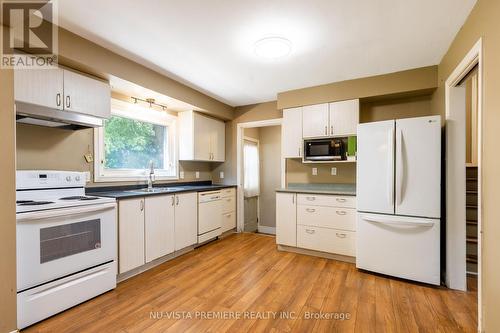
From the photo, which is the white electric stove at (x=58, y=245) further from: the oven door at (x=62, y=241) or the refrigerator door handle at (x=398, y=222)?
the refrigerator door handle at (x=398, y=222)

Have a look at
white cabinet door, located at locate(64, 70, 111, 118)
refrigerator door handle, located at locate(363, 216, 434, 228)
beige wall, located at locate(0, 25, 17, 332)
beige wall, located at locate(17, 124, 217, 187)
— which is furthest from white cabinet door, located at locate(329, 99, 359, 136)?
beige wall, located at locate(0, 25, 17, 332)

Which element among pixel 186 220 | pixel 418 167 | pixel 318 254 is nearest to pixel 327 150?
pixel 418 167

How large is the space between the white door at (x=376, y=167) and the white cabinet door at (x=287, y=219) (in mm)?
916

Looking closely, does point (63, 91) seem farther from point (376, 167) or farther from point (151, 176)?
point (376, 167)

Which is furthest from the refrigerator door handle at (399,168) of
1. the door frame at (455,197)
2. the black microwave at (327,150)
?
the black microwave at (327,150)

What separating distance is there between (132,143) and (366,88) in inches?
132

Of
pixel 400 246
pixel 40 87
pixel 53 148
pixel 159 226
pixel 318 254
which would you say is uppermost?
pixel 40 87

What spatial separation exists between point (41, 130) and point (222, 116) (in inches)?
103

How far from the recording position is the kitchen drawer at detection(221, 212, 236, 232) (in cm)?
404

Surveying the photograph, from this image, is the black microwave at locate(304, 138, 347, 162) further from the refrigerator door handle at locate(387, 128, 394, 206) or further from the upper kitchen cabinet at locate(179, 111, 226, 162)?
the upper kitchen cabinet at locate(179, 111, 226, 162)

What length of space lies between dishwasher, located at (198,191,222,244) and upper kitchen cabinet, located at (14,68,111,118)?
1.76 meters

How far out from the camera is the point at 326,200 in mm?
3057

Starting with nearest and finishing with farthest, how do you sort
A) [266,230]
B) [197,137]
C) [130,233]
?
[130,233]
[197,137]
[266,230]

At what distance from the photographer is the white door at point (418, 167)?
230 centimetres
